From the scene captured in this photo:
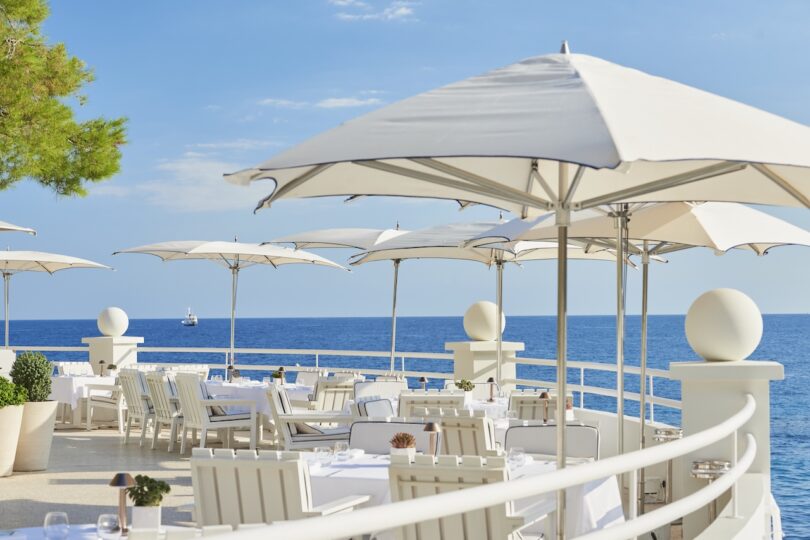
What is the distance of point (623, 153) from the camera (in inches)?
122

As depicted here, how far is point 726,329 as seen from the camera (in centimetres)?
696

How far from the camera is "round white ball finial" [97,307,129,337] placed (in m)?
16.7

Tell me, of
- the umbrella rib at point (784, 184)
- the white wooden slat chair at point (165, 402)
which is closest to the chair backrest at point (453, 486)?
the umbrella rib at point (784, 184)

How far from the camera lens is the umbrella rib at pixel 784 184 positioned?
167 inches

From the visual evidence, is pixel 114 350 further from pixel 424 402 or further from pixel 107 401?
pixel 424 402

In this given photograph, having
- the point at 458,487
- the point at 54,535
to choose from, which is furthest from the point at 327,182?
the point at 54,535

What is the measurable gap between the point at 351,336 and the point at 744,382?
3859 inches

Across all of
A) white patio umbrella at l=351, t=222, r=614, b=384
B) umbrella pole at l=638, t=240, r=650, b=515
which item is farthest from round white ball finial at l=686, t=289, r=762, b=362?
white patio umbrella at l=351, t=222, r=614, b=384

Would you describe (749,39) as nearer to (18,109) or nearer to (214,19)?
(214,19)

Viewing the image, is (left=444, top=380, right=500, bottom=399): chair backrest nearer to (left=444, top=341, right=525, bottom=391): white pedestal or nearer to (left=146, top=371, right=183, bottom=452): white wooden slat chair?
(left=444, top=341, right=525, bottom=391): white pedestal

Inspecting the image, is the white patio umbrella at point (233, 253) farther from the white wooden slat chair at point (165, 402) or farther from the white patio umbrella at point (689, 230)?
the white patio umbrella at point (689, 230)

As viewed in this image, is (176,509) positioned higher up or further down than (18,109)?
further down

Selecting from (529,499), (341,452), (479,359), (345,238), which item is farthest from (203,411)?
(529,499)

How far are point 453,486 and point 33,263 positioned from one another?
45.8ft
